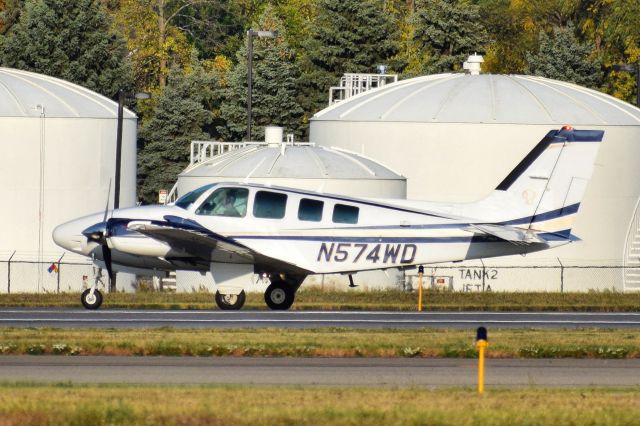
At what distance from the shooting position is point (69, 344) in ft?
78.5

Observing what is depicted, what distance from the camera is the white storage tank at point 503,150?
174 feet

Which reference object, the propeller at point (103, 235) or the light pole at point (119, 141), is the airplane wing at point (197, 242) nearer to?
the propeller at point (103, 235)

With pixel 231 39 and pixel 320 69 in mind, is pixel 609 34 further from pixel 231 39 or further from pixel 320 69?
pixel 231 39

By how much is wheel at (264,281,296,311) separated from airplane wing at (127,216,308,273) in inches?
30.7

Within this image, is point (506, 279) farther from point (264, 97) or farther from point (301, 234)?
point (264, 97)

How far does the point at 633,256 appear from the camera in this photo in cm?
5528

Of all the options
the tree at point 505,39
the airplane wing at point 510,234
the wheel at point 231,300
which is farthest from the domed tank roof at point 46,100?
the tree at point 505,39

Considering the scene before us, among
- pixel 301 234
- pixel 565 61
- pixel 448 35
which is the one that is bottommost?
pixel 301 234

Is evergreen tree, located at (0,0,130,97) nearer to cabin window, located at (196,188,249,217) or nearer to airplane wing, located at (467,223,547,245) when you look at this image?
cabin window, located at (196,188,249,217)

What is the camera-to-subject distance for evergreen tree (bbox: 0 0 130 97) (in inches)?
3310

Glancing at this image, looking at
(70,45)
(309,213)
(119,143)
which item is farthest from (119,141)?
(70,45)

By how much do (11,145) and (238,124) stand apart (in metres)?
35.4

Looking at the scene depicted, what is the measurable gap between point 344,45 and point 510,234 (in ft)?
193

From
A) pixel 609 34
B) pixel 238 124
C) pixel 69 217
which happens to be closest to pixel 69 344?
pixel 69 217
